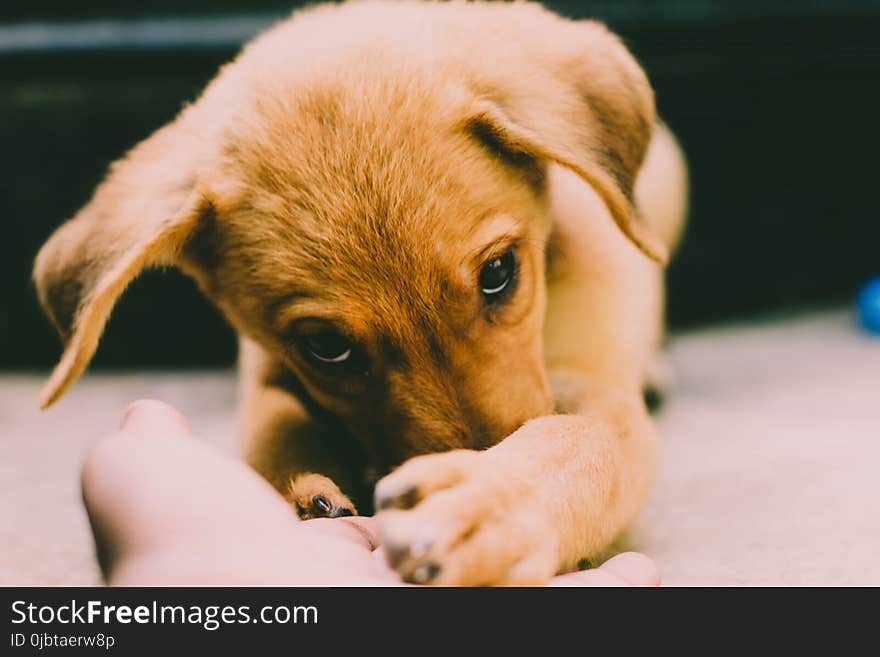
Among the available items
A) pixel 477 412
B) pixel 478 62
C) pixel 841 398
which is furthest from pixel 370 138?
pixel 841 398

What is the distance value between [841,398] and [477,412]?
1424 millimetres

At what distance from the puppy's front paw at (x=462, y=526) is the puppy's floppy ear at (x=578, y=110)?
837 millimetres

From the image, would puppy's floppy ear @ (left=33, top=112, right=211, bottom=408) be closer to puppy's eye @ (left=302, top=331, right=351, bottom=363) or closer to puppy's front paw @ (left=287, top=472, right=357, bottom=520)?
puppy's eye @ (left=302, top=331, right=351, bottom=363)

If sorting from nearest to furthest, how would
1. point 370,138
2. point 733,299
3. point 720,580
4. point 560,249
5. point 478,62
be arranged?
point 720,580
point 370,138
point 478,62
point 560,249
point 733,299

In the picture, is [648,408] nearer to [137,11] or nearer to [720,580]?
[720,580]

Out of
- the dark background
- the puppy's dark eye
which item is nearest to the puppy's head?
the puppy's dark eye

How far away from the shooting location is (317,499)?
186cm

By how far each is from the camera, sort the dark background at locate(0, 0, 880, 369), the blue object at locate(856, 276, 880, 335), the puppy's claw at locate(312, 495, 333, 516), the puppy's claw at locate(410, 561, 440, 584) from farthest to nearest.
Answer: the dark background at locate(0, 0, 880, 369)
the blue object at locate(856, 276, 880, 335)
the puppy's claw at locate(312, 495, 333, 516)
the puppy's claw at locate(410, 561, 440, 584)

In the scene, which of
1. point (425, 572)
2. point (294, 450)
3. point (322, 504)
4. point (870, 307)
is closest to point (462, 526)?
point (425, 572)

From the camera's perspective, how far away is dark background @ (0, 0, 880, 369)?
12.0 ft

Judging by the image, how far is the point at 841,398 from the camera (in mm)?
2779

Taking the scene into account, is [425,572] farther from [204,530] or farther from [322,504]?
[322,504]

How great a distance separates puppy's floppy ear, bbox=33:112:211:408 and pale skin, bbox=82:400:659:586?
38 cm

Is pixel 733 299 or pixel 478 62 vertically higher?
pixel 478 62
